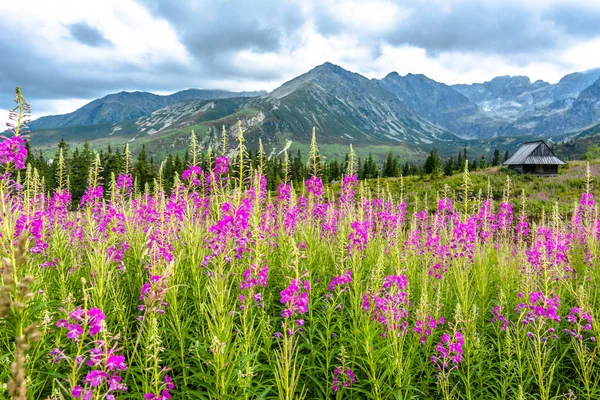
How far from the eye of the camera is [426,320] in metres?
4.91

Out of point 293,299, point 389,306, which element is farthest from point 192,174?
point 389,306

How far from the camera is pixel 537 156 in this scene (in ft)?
182

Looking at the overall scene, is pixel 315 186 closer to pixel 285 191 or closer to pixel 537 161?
pixel 285 191

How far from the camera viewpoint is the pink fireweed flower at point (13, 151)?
3.56 meters

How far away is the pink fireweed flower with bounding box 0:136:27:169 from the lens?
356 cm

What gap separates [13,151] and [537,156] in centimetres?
6854

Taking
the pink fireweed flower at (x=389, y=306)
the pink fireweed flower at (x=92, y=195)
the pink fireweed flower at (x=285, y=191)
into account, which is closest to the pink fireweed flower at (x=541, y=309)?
the pink fireweed flower at (x=389, y=306)

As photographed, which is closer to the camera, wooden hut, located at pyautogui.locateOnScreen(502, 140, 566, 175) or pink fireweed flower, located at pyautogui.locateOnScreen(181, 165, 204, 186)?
pink fireweed flower, located at pyautogui.locateOnScreen(181, 165, 204, 186)

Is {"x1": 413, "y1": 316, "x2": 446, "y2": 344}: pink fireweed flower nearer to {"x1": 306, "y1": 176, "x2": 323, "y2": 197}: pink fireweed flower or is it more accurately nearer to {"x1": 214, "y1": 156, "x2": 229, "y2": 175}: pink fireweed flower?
{"x1": 306, "y1": 176, "x2": 323, "y2": 197}: pink fireweed flower

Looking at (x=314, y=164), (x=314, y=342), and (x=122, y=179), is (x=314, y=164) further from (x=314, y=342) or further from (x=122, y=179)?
(x=122, y=179)

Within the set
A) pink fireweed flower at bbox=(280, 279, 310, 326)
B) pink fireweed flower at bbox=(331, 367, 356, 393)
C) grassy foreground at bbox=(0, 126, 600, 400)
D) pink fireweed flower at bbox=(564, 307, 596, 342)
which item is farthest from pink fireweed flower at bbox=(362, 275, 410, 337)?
pink fireweed flower at bbox=(564, 307, 596, 342)

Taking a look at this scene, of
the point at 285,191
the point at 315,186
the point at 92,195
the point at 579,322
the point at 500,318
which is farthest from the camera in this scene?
the point at 285,191

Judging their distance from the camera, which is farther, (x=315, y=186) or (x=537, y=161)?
(x=537, y=161)

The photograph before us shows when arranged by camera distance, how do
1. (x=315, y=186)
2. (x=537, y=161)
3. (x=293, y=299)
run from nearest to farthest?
(x=293, y=299) < (x=315, y=186) < (x=537, y=161)
